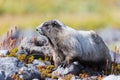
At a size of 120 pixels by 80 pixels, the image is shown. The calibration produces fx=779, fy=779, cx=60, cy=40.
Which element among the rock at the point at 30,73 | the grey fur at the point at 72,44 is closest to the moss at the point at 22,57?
the grey fur at the point at 72,44

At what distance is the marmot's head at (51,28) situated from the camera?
1814 centimetres

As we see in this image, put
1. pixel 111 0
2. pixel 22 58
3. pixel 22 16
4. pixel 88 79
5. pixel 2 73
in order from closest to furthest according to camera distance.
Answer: pixel 2 73 < pixel 88 79 < pixel 22 58 < pixel 22 16 < pixel 111 0

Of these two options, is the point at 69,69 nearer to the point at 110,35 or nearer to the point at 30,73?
the point at 30,73

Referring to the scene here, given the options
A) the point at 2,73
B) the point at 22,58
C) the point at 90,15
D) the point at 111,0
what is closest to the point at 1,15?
the point at 90,15

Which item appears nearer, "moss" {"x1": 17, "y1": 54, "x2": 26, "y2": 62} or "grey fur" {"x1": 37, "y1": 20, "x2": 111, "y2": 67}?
"grey fur" {"x1": 37, "y1": 20, "x2": 111, "y2": 67}

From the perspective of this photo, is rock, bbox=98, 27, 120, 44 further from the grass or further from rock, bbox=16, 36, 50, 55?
rock, bbox=16, 36, 50, 55

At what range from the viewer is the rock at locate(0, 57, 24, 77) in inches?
642

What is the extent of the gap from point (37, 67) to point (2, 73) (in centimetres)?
232

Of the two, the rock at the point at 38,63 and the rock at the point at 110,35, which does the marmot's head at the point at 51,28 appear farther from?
the rock at the point at 110,35

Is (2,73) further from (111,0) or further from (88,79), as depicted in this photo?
(111,0)

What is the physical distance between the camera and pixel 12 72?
16.3 meters

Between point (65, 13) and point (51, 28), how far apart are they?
28.9 m

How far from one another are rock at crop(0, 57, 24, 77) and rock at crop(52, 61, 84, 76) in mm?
965

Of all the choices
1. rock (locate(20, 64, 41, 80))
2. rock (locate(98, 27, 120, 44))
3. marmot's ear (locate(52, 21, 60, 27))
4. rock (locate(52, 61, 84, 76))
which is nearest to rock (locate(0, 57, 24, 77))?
rock (locate(20, 64, 41, 80))
